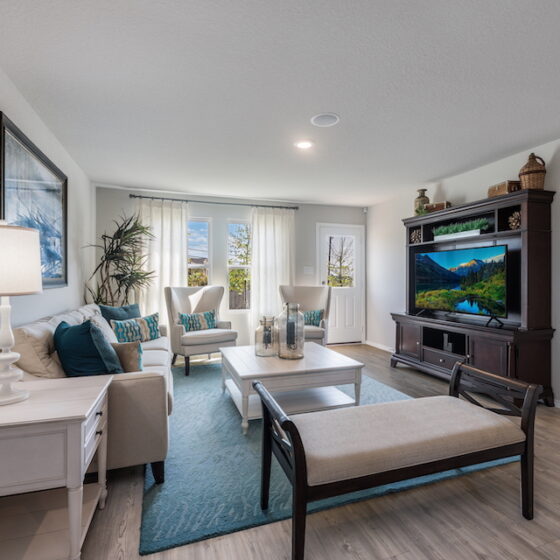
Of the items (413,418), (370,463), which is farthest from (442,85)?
(370,463)

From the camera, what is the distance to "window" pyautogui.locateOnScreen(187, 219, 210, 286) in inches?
198

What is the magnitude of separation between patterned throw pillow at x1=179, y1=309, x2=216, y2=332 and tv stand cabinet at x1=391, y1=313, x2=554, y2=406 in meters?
2.35

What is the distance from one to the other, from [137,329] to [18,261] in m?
2.22

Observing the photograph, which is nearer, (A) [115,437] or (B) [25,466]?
(B) [25,466]

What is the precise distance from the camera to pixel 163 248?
4.75m

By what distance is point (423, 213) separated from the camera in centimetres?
418

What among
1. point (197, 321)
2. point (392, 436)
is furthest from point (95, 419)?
point (197, 321)

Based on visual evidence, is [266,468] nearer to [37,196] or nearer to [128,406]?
[128,406]

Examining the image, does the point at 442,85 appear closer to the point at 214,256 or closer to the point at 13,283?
the point at 13,283

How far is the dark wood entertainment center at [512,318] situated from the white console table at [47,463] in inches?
126

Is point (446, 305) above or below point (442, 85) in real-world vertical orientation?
below

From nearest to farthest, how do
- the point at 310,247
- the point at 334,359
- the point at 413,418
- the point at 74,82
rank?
the point at 413,418, the point at 74,82, the point at 334,359, the point at 310,247

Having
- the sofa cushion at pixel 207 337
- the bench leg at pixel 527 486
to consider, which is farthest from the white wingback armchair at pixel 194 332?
the bench leg at pixel 527 486

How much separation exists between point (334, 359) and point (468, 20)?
230 cm
